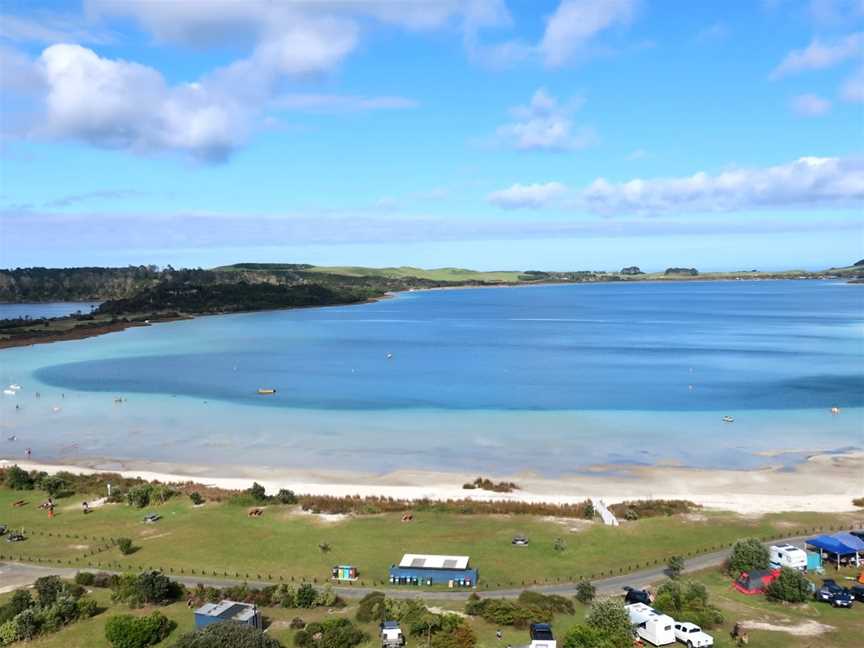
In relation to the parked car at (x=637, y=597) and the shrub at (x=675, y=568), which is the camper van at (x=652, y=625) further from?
the shrub at (x=675, y=568)

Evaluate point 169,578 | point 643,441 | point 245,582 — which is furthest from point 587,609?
point 643,441

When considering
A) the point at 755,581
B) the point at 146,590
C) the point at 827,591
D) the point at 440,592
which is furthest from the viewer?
the point at 440,592

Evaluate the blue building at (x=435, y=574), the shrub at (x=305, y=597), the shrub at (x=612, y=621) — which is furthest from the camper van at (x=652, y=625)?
the shrub at (x=305, y=597)

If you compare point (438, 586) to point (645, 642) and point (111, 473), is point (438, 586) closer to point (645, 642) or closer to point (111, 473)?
point (645, 642)

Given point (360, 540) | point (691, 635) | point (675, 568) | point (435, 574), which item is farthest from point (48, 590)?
point (675, 568)

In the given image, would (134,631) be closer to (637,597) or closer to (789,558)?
(637,597)

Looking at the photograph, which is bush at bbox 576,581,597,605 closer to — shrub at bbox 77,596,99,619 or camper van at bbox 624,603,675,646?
camper van at bbox 624,603,675,646
